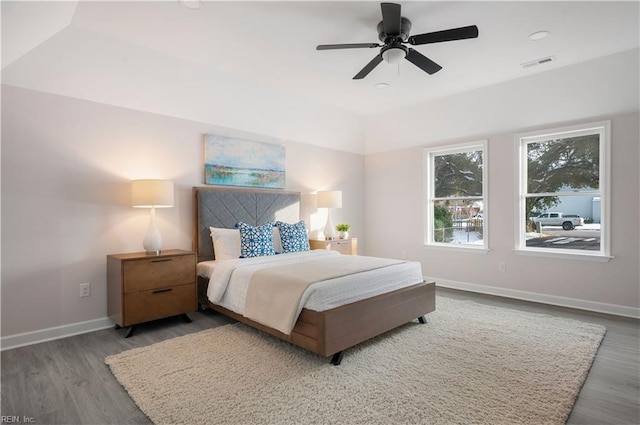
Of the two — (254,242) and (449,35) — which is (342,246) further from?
(449,35)

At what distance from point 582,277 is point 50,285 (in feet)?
18.3

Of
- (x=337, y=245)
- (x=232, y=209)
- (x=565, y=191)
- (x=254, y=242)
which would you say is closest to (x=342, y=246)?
(x=337, y=245)

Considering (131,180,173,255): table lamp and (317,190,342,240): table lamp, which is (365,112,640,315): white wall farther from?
(131,180,173,255): table lamp

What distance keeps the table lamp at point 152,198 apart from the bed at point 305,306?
0.56 m

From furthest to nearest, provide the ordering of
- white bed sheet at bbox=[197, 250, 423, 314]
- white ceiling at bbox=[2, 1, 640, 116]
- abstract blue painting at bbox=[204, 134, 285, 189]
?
abstract blue painting at bbox=[204, 134, 285, 189] → white ceiling at bbox=[2, 1, 640, 116] → white bed sheet at bbox=[197, 250, 423, 314]

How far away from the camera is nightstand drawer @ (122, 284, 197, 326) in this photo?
3.10m

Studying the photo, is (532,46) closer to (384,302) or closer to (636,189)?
(636,189)

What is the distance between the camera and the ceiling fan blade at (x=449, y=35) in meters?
2.44

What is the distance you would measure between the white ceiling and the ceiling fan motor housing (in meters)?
0.07

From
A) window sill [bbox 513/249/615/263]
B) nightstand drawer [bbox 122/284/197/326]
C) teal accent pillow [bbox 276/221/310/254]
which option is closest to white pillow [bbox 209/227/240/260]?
nightstand drawer [bbox 122/284/197/326]

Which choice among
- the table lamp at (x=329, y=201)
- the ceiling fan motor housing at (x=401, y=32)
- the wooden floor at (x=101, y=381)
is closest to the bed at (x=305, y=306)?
the table lamp at (x=329, y=201)

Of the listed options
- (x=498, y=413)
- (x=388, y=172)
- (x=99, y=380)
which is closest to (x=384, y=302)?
(x=498, y=413)

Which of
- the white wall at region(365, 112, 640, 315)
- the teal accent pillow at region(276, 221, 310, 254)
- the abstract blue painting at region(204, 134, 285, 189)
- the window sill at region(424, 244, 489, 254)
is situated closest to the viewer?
the white wall at region(365, 112, 640, 315)

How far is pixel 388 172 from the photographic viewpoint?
5.91 meters
